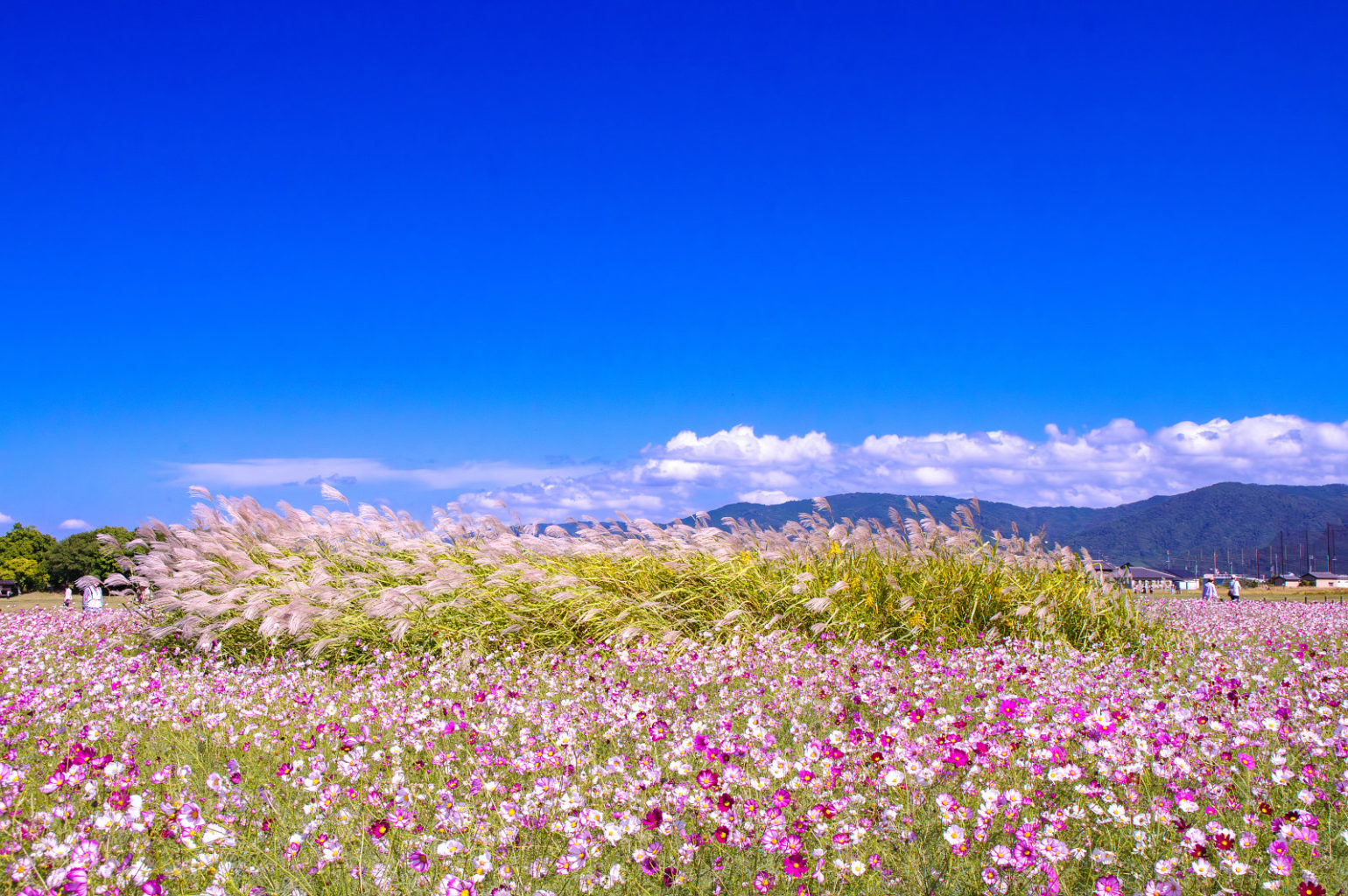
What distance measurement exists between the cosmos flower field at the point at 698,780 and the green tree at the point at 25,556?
63734 millimetres

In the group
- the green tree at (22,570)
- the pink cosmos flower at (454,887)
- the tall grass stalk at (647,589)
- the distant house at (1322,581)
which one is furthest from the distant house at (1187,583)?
the green tree at (22,570)

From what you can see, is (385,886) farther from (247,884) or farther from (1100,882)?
(1100,882)

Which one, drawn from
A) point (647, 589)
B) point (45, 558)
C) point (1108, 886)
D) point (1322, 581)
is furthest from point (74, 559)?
point (1322, 581)

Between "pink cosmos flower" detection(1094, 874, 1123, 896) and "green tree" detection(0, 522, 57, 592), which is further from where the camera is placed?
"green tree" detection(0, 522, 57, 592)

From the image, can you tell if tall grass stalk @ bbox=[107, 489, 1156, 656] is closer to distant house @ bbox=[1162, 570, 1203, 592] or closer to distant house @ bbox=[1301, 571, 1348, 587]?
distant house @ bbox=[1162, 570, 1203, 592]

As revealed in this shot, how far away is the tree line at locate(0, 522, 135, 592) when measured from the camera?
172 ft

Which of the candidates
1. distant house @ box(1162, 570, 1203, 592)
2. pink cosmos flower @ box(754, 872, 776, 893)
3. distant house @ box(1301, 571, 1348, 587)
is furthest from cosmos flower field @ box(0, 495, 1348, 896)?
distant house @ box(1301, 571, 1348, 587)

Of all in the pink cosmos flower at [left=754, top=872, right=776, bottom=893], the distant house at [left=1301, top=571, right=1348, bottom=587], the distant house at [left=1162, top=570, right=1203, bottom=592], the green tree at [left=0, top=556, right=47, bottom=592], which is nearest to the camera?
the pink cosmos flower at [left=754, top=872, right=776, bottom=893]

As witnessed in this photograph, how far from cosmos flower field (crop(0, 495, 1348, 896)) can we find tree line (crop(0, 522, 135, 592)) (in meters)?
52.9

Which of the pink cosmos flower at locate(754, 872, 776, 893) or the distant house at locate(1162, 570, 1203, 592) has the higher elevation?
the pink cosmos flower at locate(754, 872, 776, 893)

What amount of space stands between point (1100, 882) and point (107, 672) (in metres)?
7.78

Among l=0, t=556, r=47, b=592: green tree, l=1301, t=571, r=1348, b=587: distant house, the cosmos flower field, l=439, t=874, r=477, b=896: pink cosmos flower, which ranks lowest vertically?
l=1301, t=571, r=1348, b=587: distant house

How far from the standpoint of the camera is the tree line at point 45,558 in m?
52.3

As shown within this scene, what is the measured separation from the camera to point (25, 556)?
5903cm
